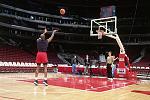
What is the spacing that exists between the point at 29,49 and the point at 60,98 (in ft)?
93.5

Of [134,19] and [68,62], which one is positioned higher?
[134,19]

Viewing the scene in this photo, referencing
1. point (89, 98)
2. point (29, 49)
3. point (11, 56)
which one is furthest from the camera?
point (29, 49)

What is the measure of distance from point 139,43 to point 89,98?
2917 centimetres

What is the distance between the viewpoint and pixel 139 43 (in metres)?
34.9

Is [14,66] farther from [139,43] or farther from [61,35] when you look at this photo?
[139,43]

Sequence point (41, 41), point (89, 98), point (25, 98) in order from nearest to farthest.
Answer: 1. point (25, 98)
2. point (89, 98)
3. point (41, 41)

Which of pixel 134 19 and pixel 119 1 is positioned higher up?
pixel 119 1

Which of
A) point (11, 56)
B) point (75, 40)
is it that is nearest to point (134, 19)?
point (75, 40)

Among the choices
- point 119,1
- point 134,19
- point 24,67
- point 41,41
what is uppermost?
point 119,1

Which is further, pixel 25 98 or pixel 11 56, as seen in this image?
pixel 11 56

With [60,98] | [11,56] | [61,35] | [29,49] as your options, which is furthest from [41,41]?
[61,35]

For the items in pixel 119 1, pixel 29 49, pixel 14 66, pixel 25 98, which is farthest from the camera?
pixel 119 1

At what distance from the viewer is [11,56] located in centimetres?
2841

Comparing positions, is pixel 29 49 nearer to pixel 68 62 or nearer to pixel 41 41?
pixel 68 62
